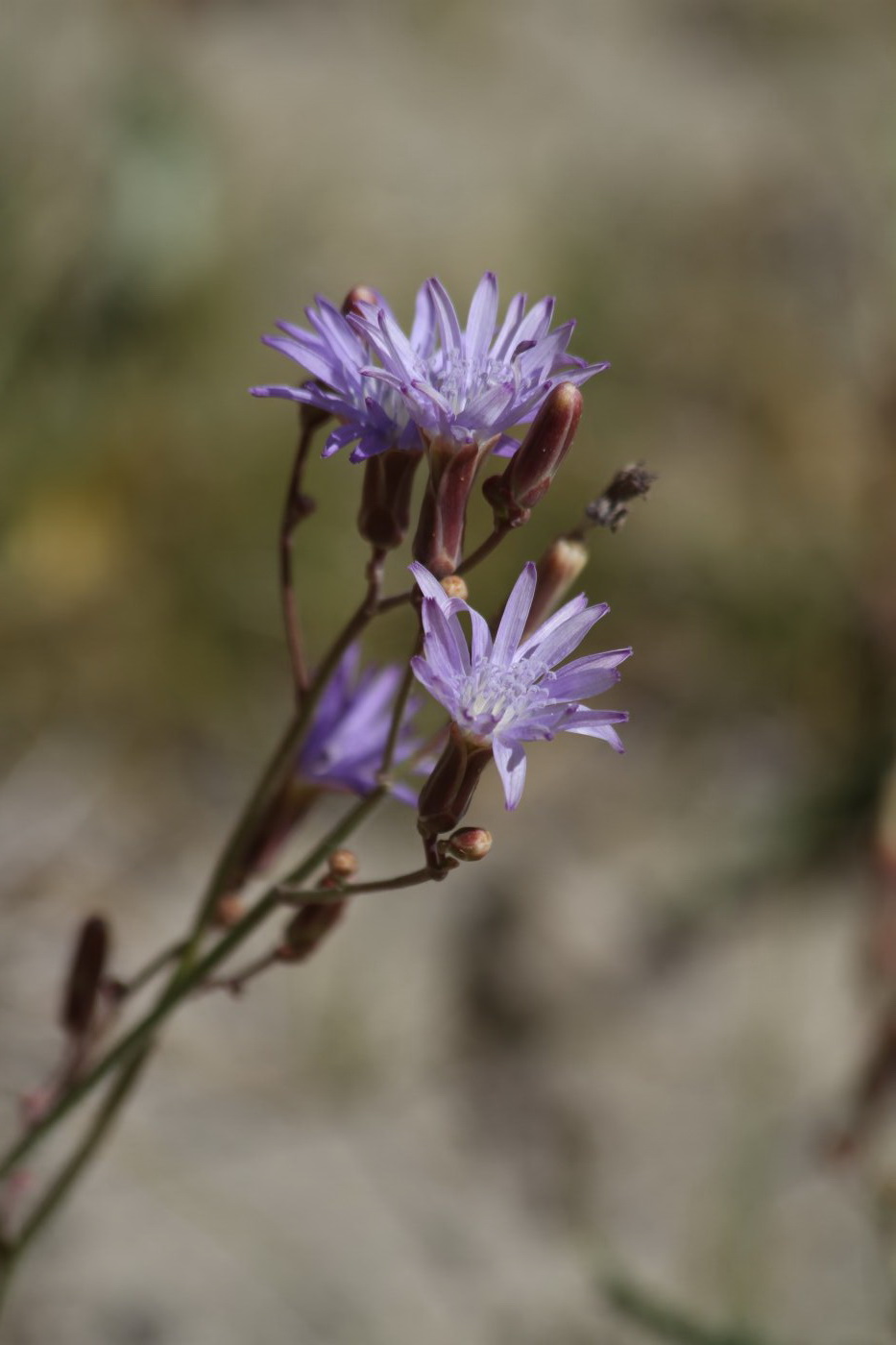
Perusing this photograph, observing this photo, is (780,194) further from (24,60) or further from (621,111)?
(24,60)

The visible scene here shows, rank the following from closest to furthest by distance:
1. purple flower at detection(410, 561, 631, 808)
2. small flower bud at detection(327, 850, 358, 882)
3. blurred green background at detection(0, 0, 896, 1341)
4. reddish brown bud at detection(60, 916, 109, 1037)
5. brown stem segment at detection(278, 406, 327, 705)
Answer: purple flower at detection(410, 561, 631, 808)
small flower bud at detection(327, 850, 358, 882)
brown stem segment at detection(278, 406, 327, 705)
reddish brown bud at detection(60, 916, 109, 1037)
blurred green background at detection(0, 0, 896, 1341)

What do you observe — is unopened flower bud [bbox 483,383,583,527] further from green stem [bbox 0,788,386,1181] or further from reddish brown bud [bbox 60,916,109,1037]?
reddish brown bud [bbox 60,916,109,1037]

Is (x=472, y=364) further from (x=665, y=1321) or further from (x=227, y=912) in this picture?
(x=665, y=1321)

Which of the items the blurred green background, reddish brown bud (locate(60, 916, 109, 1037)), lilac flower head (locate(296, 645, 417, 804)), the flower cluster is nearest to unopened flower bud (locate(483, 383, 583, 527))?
the flower cluster

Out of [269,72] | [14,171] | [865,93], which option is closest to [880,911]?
[14,171]

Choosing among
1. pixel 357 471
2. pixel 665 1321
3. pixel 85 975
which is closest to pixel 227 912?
pixel 85 975

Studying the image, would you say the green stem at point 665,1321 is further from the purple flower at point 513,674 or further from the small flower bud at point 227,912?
the purple flower at point 513,674
